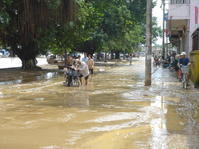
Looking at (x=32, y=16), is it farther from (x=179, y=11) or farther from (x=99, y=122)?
(x=99, y=122)

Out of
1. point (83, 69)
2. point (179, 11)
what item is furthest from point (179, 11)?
point (83, 69)

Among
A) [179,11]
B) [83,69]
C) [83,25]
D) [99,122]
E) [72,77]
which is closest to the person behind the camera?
[99,122]

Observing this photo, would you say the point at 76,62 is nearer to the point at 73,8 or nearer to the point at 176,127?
the point at 73,8

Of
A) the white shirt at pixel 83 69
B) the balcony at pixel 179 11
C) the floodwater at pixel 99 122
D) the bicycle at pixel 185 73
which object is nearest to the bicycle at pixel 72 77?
the white shirt at pixel 83 69

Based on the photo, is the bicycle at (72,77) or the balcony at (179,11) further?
the balcony at (179,11)

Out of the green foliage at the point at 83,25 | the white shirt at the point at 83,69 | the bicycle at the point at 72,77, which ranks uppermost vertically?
the green foliage at the point at 83,25

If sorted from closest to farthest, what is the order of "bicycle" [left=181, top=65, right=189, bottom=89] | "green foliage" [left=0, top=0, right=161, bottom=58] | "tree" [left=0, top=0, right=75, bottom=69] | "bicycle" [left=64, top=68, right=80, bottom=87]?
"bicycle" [left=181, top=65, right=189, bottom=89] < "bicycle" [left=64, top=68, right=80, bottom=87] < "tree" [left=0, top=0, right=75, bottom=69] < "green foliage" [left=0, top=0, right=161, bottom=58]

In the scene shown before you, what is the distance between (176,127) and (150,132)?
82 centimetres

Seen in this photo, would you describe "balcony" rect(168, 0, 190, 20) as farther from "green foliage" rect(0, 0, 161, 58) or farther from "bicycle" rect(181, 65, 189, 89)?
"bicycle" rect(181, 65, 189, 89)

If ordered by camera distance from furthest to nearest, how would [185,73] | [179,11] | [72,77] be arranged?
[179,11] → [72,77] → [185,73]

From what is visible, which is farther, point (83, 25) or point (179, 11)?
point (83, 25)

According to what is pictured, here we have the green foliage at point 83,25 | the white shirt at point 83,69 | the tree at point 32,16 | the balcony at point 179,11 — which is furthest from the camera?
the balcony at point 179,11

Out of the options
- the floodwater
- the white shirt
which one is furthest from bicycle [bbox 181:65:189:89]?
the white shirt

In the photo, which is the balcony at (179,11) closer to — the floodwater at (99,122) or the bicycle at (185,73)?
the bicycle at (185,73)
